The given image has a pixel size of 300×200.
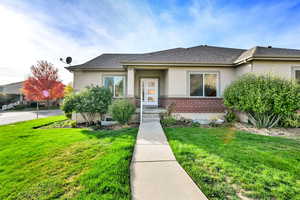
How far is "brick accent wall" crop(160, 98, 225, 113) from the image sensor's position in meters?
8.31

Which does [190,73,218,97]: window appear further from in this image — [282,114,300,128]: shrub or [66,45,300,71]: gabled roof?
[282,114,300,128]: shrub

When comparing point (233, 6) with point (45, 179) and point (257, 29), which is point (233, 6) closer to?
point (257, 29)

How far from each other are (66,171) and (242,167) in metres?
3.81

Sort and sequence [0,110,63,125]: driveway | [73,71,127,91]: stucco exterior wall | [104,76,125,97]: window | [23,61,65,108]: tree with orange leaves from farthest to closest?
[23,61,65,108]: tree with orange leaves, [0,110,63,125]: driveway, [104,76,125,97]: window, [73,71,127,91]: stucco exterior wall

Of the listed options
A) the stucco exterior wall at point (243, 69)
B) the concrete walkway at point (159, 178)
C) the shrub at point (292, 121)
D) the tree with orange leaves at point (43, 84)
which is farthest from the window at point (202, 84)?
the tree with orange leaves at point (43, 84)

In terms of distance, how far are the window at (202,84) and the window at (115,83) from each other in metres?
4.86

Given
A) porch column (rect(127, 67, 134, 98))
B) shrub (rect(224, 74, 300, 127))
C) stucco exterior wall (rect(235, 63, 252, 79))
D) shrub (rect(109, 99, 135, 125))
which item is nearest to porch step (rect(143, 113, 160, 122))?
shrub (rect(109, 99, 135, 125))

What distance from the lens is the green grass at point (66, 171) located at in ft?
6.86

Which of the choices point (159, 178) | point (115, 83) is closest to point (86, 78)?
point (115, 83)

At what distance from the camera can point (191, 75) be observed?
8422 mm

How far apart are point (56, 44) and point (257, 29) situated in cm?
1758

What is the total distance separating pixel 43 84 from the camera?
21.7 metres

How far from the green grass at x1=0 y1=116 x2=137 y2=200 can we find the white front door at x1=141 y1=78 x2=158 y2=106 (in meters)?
6.51

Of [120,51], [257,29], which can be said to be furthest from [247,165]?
[257,29]
